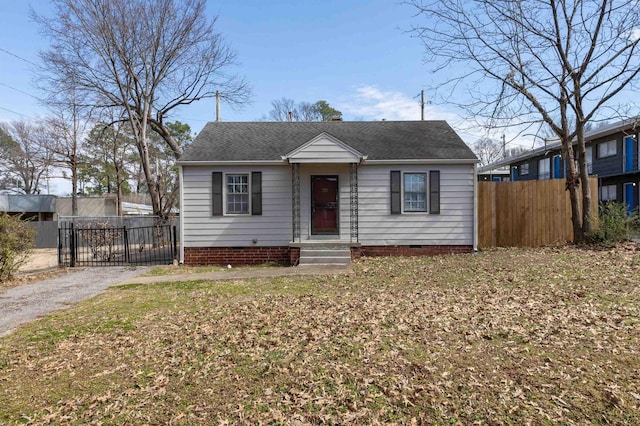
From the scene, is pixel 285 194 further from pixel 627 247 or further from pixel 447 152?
pixel 627 247

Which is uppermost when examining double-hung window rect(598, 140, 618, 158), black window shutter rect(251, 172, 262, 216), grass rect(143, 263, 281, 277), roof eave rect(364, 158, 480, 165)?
double-hung window rect(598, 140, 618, 158)

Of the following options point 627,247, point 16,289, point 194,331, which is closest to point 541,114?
point 627,247

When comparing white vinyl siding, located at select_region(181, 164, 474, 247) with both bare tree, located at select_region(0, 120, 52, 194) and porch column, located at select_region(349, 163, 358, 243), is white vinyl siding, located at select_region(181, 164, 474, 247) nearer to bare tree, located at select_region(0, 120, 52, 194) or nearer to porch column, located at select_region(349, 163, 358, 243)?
porch column, located at select_region(349, 163, 358, 243)

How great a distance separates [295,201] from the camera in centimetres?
1072

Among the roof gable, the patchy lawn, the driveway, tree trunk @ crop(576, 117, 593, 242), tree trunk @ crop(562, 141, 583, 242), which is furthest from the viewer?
tree trunk @ crop(562, 141, 583, 242)

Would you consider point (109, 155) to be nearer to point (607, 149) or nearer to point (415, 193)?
point (415, 193)

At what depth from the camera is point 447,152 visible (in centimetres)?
1105

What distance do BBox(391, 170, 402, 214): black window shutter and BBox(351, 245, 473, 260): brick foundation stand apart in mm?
1145

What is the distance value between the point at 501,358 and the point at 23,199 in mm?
32535

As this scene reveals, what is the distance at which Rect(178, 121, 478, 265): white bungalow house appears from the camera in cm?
1081

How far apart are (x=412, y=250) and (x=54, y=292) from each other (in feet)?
29.7

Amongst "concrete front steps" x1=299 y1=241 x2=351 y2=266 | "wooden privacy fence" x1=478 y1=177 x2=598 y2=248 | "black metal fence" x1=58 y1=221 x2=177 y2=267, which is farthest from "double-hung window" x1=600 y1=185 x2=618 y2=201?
"black metal fence" x1=58 y1=221 x2=177 y2=267

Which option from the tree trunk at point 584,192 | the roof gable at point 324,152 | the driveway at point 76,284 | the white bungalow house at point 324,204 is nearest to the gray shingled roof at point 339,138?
the white bungalow house at point 324,204

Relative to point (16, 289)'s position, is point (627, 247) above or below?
above
